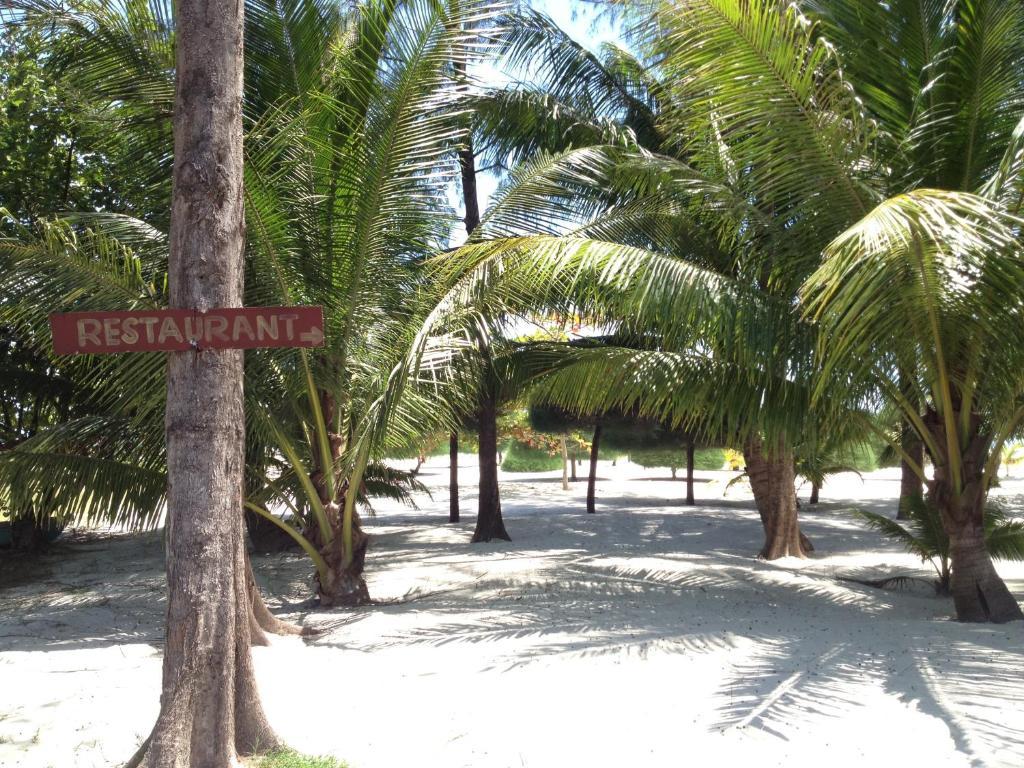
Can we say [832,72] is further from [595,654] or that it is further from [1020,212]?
[595,654]

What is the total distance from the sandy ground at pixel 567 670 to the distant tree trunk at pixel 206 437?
574 mm

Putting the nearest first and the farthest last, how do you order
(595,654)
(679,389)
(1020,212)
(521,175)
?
1. (595,654)
2. (1020,212)
3. (679,389)
4. (521,175)

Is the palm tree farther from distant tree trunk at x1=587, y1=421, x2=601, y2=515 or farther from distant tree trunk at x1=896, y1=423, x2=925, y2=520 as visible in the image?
distant tree trunk at x1=587, y1=421, x2=601, y2=515

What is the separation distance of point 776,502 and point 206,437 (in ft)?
27.8

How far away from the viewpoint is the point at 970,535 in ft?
22.6

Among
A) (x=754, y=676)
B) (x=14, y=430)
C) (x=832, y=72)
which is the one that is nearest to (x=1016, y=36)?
(x=832, y=72)

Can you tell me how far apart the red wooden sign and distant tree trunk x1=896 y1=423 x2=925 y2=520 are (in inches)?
215

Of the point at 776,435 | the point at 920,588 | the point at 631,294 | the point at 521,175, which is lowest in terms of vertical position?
the point at 920,588

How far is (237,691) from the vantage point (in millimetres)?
3914

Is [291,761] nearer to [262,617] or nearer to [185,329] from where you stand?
[185,329]

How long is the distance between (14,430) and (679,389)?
915 cm

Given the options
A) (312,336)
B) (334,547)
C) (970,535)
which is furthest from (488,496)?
(312,336)

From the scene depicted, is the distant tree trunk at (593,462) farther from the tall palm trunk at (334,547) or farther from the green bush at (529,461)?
the green bush at (529,461)

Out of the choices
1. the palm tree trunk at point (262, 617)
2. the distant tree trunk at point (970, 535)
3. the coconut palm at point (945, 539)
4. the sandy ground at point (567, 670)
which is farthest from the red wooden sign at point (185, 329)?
the coconut palm at point (945, 539)
